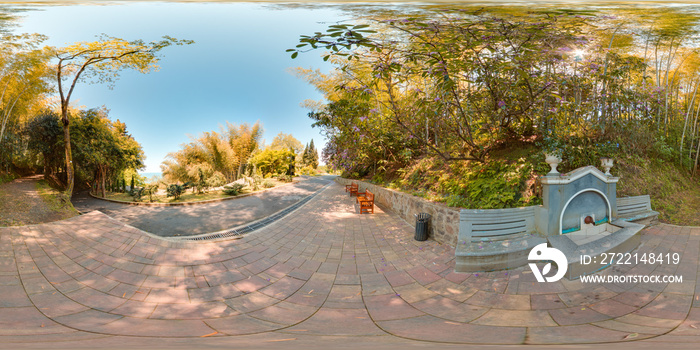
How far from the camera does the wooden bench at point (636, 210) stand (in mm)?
3000

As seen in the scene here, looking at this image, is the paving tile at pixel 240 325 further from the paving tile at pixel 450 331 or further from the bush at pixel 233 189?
the bush at pixel 233 189

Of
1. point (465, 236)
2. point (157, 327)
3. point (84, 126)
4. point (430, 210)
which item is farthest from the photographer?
point (430, 210)

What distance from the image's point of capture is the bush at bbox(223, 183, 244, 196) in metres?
3.50

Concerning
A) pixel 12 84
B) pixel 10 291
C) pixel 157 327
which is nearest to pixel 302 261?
pixel 157 327

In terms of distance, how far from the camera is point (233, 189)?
3.56 meters

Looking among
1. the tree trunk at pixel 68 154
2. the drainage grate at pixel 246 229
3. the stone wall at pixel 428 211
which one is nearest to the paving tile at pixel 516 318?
the stone wall at pixel 428 211

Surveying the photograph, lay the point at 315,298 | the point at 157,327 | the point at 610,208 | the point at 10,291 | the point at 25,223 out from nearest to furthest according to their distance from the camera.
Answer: the point at 157,327, the point at 10,291, the point at 315,298, the point at 25,223, the point at 610,208

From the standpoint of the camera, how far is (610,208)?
9.67 ft

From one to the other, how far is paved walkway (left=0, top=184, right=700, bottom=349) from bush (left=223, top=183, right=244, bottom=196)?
1558 millimetres

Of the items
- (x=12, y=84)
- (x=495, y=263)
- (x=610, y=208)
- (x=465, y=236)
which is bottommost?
(x=495, y=263)

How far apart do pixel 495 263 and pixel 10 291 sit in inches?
155

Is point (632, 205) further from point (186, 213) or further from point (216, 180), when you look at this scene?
point (216, 180)

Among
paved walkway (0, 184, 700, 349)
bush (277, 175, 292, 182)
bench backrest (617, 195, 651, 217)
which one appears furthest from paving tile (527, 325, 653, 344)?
bush (277, 175, 292, 182)

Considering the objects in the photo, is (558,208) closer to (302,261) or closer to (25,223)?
(302,261)
